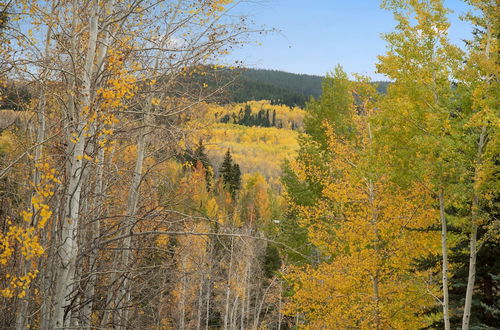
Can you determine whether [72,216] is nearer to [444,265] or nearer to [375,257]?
[444,265]

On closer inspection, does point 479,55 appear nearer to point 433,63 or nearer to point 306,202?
point 433,63

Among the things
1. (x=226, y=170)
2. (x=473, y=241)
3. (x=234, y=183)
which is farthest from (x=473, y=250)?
(x=234, y=183)

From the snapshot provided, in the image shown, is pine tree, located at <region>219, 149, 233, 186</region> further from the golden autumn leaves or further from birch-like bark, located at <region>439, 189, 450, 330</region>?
birch-like bark, located at <region>439, 189, 450, 330</region>

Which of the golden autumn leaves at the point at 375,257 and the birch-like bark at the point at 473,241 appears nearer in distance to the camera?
the birch-like bark at the point at 473,241

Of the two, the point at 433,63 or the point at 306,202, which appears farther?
the point at 306,202

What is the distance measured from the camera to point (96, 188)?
277 inches

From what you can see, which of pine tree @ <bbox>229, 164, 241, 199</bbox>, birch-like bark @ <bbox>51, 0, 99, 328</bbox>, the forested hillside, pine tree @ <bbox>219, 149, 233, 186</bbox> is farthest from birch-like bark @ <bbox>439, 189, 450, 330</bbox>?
pine tree @ <bbox>229, 164, 241, 199</bbox>

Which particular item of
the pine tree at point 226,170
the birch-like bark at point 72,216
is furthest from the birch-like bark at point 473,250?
the pine tree at point 226,170

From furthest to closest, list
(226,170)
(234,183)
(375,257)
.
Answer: (234,183) < (226,170) < (375,257)

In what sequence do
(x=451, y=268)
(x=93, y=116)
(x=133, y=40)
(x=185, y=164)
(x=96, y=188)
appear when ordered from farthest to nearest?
(x=451, y=268), (x=185, y=164), (x=96, y=188), (x=133, y=40), (x=93, y=116)

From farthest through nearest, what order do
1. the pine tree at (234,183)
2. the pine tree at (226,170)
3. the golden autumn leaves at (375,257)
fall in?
the pine tree at (234,183) → the pine tree at (226,170) → the golden autumn leaves at (375,257)

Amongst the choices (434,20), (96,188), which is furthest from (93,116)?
(434,20)

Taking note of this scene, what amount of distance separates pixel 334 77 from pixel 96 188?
41.2 ft

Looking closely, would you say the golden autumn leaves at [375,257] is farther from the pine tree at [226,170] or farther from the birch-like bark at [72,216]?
the pine tree at [226,170]
